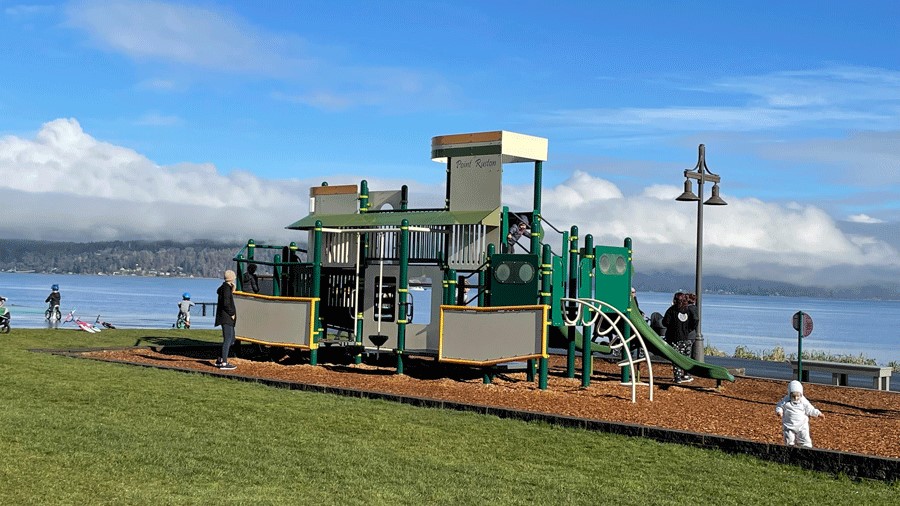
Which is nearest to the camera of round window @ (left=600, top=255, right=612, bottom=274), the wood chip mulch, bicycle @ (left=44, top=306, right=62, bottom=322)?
the wood chip mulch

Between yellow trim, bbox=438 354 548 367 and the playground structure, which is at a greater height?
the playground structure

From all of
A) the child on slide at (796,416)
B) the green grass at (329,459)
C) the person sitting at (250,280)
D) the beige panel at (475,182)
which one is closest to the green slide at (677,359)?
the beige panel at (475,182)

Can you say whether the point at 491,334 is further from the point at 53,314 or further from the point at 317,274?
the point at 53,314

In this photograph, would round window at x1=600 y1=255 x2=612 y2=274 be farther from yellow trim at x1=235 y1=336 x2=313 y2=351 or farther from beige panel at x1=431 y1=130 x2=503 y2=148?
yellow trim at x1=235 y1=336 x2=313 y2=351

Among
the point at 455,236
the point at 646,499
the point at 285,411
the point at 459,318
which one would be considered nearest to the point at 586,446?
the point at 646,499

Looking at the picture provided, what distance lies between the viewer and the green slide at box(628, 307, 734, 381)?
58.6 feet

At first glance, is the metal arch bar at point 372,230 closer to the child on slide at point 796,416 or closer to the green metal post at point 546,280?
the green metal post at point 546,280

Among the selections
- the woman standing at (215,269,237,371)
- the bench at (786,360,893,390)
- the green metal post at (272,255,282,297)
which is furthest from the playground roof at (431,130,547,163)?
the bench at (786,360,893,390)

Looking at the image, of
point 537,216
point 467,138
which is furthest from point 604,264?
point 467,138

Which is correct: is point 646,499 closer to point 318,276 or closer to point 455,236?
point 455,236

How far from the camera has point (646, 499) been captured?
349 inches

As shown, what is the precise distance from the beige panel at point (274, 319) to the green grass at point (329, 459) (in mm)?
5416

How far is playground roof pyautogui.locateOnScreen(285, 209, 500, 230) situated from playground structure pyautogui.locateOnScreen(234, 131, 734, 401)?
0.09ft

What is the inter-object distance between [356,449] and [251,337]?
417 inches
